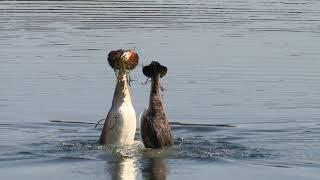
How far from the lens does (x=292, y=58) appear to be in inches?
859

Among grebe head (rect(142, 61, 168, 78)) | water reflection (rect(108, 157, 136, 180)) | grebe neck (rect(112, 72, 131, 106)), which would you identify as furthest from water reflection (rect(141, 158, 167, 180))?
grebe head (rect(142, 61, 168, 78))

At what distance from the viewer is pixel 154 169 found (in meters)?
12.2

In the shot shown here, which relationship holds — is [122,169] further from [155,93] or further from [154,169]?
[155,93]

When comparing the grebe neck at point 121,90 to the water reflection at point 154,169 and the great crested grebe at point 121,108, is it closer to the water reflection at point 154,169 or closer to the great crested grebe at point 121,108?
the great crested grebe at point 121,108

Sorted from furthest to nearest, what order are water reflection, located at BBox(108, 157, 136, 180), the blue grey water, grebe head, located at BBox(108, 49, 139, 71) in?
the blue grey water
grebe head, located at BBox(108, 49, 139, 71)
water reflection, located at BBox(108, 157, 136, 180)

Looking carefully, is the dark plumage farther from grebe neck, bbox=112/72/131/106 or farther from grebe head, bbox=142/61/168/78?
grebe neck, bbox=112/72/131/106

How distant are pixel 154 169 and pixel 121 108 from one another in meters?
0.89

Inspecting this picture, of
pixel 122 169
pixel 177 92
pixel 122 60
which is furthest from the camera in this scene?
pixel 177 92

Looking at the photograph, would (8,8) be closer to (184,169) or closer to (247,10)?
(247,10)

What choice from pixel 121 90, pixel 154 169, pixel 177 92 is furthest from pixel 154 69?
pixel 177 92

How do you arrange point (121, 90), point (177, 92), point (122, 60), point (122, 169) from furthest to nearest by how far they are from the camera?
point (177, 92) → point (121, 90) → point (122, 60) → point (122, 169)

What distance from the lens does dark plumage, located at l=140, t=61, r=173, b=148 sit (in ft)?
41.2

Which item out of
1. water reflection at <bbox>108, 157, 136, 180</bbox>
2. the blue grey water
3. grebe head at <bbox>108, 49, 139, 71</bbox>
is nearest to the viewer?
water reflection at <bbox>108, 157, 136, 180</bbox>

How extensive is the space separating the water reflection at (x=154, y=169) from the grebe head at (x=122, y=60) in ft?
3.38
